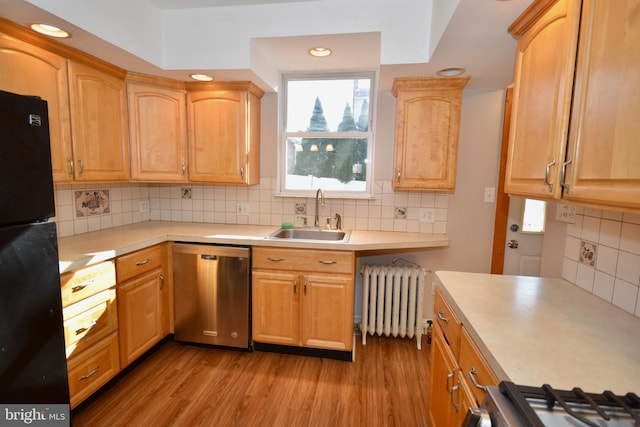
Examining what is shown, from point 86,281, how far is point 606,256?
8.37 feet

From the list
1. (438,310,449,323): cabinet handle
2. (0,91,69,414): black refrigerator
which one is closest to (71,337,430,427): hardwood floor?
(0,91,69,414): black refrigerator

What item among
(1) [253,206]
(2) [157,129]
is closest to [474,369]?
(1) [253,206]

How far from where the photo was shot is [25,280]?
120 cm

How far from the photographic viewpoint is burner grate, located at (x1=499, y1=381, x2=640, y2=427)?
2.18 ft

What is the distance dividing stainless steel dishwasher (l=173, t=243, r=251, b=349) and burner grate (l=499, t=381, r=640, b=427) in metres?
1.88

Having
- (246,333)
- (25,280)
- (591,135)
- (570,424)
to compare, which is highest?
(591,135)

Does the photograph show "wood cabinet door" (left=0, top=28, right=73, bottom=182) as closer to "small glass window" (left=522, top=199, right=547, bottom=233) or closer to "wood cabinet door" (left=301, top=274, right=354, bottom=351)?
"wood cabinet door" (left=301, top=274, right=354, bottom=351)

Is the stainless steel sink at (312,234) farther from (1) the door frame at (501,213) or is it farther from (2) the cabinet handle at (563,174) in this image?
(2) the cabinet handle at (563,174)

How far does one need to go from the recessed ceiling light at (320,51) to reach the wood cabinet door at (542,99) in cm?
123

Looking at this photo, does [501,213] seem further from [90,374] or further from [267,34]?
[90,374]

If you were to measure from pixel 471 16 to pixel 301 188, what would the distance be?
1.90 m

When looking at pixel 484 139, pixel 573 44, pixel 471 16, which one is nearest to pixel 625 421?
pixel 573 44

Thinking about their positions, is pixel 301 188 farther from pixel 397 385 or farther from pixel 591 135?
pixel 591 135

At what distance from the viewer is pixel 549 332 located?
3.46 ft
